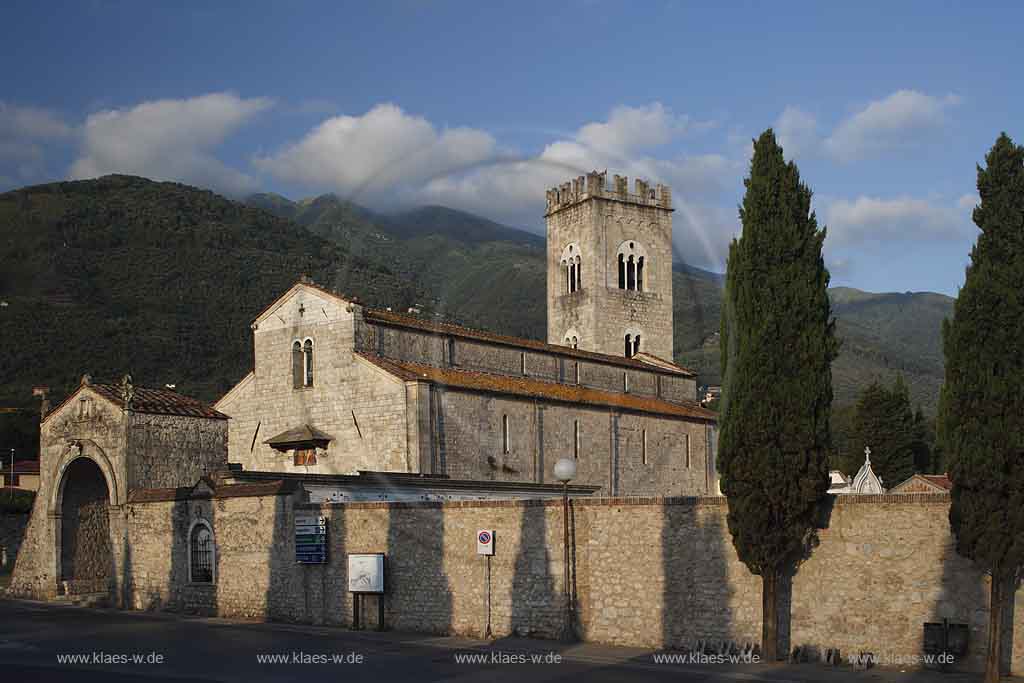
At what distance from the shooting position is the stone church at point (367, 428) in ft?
111

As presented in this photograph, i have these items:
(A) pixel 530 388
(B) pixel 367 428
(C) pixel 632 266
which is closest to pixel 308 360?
(B) pixel 367 428

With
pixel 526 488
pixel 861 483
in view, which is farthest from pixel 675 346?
pixel 526 488

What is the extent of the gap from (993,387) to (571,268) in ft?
159

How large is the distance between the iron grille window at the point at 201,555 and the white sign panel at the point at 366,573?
581 centimetres

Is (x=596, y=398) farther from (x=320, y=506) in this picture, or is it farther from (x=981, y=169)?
(x=981, y=169)

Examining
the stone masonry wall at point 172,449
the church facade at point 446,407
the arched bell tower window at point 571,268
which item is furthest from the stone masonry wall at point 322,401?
the arched bell tower window at point 571,268

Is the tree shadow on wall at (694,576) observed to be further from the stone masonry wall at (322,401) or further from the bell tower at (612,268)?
the bell tower at (612,268)

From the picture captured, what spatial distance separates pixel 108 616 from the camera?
30969 millimetres

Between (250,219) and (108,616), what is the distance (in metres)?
102

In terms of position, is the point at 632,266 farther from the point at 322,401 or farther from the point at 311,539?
the point at 311,539

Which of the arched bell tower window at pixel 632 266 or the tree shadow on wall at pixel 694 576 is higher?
the arched bell tower window at pixel 632 266

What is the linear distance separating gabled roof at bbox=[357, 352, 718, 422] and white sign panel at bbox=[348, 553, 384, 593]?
535 inches

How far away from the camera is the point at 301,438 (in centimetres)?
4353

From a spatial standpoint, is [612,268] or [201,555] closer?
[201,555]
